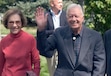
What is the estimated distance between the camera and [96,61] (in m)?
A: 5.22

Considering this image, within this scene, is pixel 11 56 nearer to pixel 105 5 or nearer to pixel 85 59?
pixel 85 59

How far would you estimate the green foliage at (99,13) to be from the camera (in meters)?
12.0

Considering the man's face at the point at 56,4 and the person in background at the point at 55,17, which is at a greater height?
the man's face at the point at 56,4

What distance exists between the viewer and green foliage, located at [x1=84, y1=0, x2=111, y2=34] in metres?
12.0

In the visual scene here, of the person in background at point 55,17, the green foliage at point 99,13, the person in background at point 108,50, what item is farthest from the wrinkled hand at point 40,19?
the green foliage at point 99,13

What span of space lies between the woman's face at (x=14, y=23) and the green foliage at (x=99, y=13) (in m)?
6.67

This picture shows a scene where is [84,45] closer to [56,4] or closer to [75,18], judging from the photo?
[75,18]

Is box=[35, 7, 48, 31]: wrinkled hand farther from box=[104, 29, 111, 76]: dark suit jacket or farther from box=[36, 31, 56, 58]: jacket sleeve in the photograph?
box=[104, 29, 111, 76]: dark suit jacket

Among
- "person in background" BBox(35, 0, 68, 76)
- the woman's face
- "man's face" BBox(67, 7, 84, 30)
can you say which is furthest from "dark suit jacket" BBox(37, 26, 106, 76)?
"person in background" BBox(35, 0, 68, 76)

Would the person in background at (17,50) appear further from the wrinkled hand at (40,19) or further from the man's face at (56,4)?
the man's face at (56,4)

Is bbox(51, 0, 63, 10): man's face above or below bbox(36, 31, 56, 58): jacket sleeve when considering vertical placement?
above

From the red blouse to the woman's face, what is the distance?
58 mm

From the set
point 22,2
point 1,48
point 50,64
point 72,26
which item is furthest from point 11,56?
point 22,2

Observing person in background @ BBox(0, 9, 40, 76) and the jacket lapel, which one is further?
person in background @ BBox(0, 9, 40, 76)
